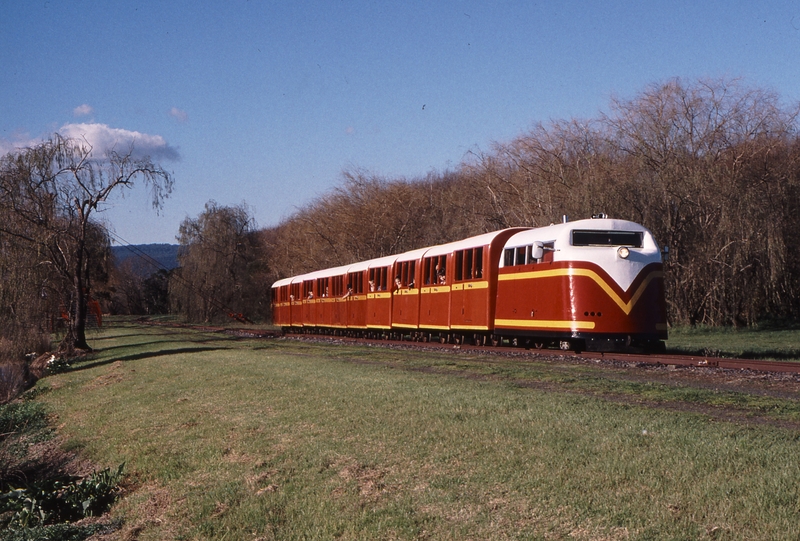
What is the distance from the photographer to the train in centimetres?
1902

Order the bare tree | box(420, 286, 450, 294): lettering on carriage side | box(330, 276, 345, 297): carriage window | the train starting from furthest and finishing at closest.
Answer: the bare tree < box(330, 276, 345, 297): carriage window < box(420, 286, 450, 294): lettering on carriage side < the train

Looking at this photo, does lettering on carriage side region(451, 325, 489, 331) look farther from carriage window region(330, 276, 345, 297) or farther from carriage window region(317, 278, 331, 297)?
carriage window region(317, 278, 331, 297)

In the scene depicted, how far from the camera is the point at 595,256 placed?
63.0ft

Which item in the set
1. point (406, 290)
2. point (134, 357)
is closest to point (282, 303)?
point (406, 290)

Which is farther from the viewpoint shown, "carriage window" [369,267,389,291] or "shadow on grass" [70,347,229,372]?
"carriage window" [369,267,389,291]

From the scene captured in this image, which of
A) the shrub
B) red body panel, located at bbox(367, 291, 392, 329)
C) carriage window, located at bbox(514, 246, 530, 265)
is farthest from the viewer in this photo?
red body panel, located at bbox(367, 291, 392, 329)

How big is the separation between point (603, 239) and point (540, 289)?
2114 millimetres

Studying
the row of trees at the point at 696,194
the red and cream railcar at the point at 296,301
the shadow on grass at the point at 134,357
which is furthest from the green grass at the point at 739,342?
the red and cream railcar at the point at 296,301

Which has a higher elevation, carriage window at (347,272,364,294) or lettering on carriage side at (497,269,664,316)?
carriage window at (347,272,364,294)

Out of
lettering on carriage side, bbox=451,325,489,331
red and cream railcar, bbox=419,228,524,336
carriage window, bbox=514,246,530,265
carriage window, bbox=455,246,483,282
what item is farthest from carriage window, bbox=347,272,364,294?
carriage window, bbox=514,246,530,265

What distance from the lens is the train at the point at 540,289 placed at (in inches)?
749

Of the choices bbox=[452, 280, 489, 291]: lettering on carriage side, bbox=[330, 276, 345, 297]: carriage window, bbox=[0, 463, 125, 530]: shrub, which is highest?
bbox=[330, 276, 345, 297]: carriage window

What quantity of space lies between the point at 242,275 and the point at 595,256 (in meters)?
49.2

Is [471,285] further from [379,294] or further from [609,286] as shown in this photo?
[379,294]
